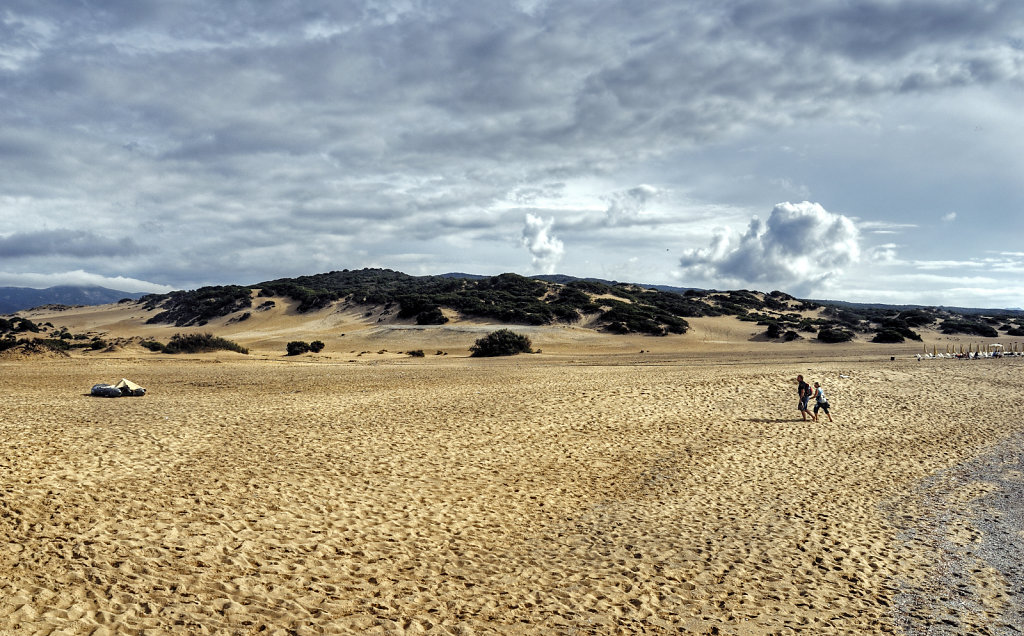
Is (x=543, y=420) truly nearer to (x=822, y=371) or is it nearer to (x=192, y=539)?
(x=192, y=539)

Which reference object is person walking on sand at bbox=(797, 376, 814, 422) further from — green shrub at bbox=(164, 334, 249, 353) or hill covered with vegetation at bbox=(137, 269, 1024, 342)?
hill covered with vegetation at bbox=(137, 269, 1024, 342)

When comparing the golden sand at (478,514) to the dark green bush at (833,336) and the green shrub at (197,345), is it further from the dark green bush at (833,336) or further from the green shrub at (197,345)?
the dark green bush at (833,336)

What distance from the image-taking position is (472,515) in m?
10.0

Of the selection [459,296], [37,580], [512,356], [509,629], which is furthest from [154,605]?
[459,296]

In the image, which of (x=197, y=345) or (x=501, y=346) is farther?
(x=501, y=346)

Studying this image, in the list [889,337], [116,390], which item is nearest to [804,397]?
[116,390]

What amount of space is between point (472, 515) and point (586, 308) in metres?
51.4

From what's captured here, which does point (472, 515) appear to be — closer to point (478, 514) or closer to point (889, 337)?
point (478, 514)

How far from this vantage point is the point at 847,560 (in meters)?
8.77

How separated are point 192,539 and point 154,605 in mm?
1769

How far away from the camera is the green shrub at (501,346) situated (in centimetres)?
3992

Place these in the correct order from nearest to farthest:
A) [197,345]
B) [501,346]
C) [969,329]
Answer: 1. [197,345]
2. [501,346]
3. [969,329]

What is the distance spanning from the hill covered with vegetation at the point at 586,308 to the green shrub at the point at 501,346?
1428 centimetres

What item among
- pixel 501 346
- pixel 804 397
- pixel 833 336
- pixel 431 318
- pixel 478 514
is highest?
pixel 431 318
